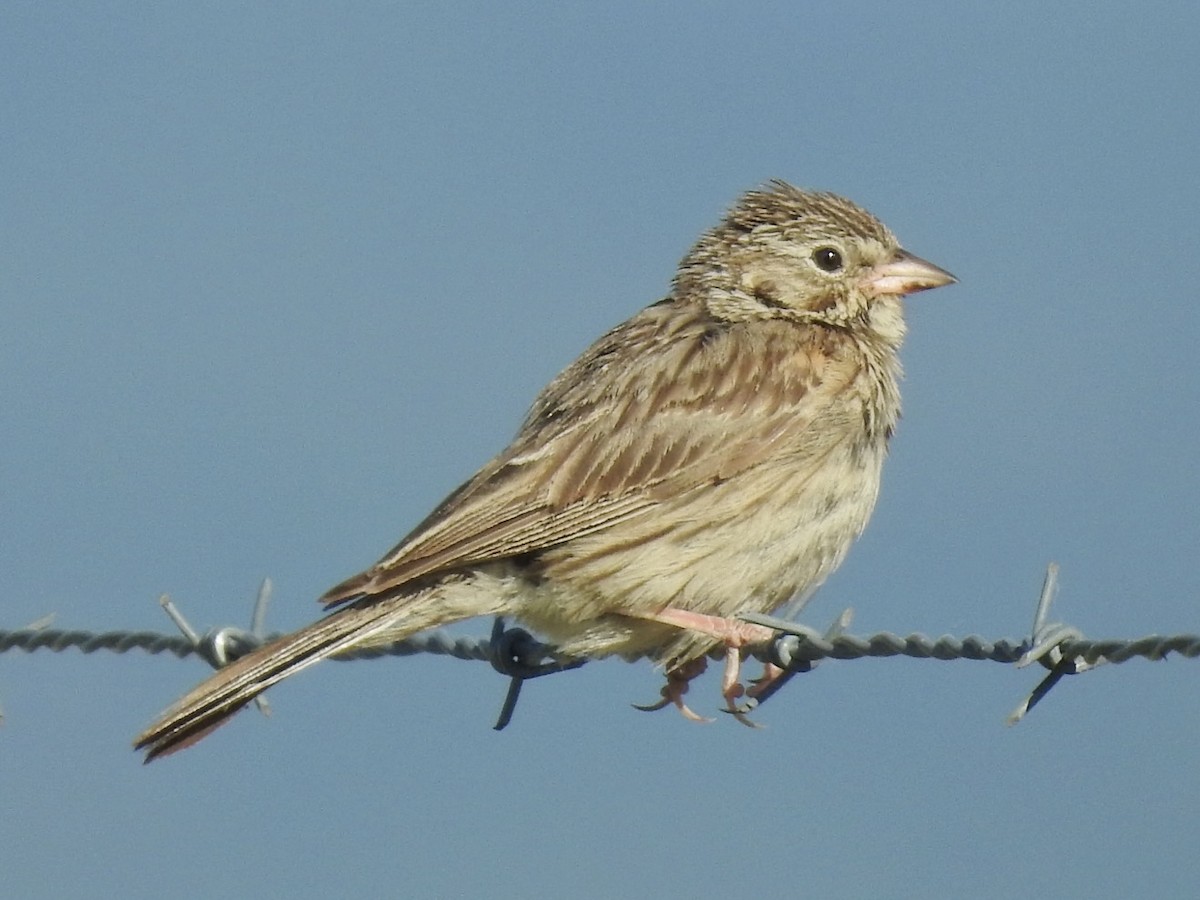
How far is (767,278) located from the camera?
7.40 m

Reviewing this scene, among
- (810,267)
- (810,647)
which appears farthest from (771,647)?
(810,267)

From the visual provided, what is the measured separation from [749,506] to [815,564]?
30 centimetres

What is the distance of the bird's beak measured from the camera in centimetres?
727

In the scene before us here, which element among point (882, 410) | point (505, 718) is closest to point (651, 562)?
point (505, 718)

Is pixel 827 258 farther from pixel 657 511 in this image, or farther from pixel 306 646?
pixel 306 646

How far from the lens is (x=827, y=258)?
736cm

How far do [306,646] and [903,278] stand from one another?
9.91 ft

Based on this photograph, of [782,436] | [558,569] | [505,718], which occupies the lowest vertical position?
[505,718]

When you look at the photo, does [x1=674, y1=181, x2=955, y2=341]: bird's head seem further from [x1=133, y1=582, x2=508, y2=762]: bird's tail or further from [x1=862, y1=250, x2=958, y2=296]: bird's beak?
[x1=133, y1=582, x2=508, y2=762]: bird's tail

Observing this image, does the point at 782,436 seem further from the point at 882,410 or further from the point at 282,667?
the point at 282,667

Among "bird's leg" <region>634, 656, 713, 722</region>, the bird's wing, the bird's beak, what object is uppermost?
the bird's beak

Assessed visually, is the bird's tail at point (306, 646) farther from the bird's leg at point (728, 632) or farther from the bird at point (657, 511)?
the bird's leg at point (728, 632)

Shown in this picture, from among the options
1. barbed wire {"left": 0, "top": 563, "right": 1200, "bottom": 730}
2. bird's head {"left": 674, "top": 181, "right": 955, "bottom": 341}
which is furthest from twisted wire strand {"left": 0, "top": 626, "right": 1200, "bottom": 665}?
bird's head {"left": 674, "top": 181, "right": 955, "bottom": 341}

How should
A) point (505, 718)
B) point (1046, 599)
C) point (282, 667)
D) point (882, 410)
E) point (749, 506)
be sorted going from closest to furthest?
point (1046, 599), point (282, 667), point (505, 718), point (749, 506), point (882, 410)
